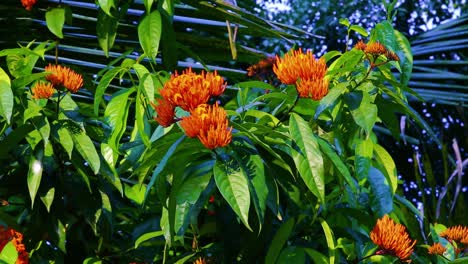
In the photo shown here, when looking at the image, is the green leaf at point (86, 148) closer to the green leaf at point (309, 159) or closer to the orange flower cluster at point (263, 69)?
the green leaf at point (309, 159)

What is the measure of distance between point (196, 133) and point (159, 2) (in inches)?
16.2

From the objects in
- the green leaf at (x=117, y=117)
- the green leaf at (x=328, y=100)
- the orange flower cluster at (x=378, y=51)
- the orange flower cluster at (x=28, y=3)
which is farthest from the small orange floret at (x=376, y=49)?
the orange flower cluster at (x=28, y=3)

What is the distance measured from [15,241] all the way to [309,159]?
0.39 metres

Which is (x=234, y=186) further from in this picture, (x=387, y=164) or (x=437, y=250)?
(x=437, y=250)

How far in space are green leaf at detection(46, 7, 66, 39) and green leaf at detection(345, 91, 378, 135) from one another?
48 cm

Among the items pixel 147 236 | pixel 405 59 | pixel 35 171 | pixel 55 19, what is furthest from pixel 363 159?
pixel 55 19

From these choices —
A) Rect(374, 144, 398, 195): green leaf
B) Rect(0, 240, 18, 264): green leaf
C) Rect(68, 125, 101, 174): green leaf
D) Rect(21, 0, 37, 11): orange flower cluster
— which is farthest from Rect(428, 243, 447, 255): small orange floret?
Rect(21, 0, 37, 11): orange flower cluster

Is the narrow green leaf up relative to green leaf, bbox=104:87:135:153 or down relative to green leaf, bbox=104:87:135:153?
up

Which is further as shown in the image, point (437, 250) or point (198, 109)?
point (437, 250)

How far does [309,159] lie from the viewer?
920mm

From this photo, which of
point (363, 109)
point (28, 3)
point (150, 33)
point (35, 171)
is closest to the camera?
point (363, 109)

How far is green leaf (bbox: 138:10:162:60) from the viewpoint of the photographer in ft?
3.94

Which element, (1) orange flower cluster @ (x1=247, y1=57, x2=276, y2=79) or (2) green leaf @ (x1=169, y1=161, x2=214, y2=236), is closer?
(2) green leaf @ (x1=169, y1=161, x2=214, y2=236)

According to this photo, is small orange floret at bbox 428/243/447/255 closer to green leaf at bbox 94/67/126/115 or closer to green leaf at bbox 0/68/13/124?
green leaf at bbox 94/67/126/115
